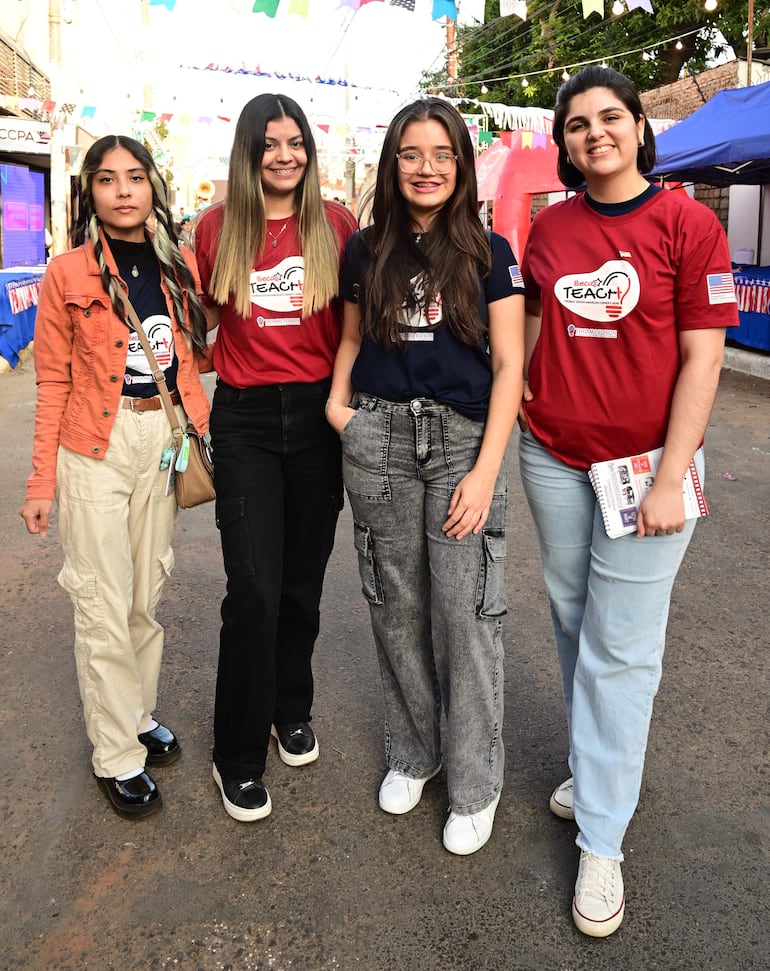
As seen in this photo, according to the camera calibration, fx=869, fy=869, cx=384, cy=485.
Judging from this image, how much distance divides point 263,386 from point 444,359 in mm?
577

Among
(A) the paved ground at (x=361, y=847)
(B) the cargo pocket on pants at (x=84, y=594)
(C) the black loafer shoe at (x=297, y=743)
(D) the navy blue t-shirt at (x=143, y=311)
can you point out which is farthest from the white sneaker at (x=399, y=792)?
(D) the navy blue t-shirt at (x=143, y=311)

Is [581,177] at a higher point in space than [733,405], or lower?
higher

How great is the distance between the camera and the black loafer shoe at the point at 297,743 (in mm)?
2873

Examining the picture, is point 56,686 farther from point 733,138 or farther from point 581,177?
point 733,138

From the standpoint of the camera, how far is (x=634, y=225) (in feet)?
6.61

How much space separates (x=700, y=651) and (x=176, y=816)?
2.23 m

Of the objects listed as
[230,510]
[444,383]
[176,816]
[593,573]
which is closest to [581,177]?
[444,383]

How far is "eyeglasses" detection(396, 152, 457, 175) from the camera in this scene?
2150 mm

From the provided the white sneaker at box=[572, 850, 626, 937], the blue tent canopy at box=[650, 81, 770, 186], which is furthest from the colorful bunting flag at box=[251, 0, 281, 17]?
the white sneaker at box=[572, 850, 626, 937]

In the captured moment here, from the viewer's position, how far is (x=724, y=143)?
902 centimetres

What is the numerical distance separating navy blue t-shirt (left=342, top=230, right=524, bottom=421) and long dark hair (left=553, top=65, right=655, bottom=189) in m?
0.31

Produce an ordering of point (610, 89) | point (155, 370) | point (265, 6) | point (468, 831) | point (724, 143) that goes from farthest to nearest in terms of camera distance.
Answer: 1. point (724, 143)
2. point (265, 6)
3. point (155, 370)
4. point (468, 831)
5. point (610, 89)

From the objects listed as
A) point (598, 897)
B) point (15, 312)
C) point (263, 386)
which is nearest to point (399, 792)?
point (598, 897)

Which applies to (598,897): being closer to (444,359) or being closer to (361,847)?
(361,847)
